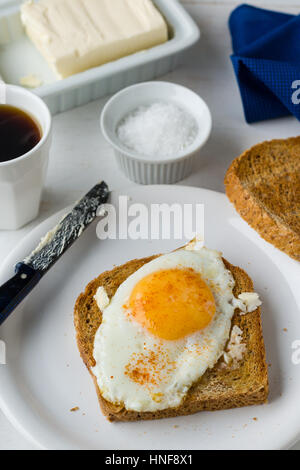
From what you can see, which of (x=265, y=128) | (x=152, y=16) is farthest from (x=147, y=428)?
(x=152, y=16)

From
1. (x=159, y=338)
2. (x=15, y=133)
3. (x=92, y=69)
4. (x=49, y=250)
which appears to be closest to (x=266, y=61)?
(x=92, y=69)

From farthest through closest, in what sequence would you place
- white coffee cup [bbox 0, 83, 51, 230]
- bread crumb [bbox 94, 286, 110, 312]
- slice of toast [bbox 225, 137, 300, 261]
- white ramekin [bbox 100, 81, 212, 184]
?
white ramekin [bbox 100, 81, 212, 184] < slice of toast [bbox 225, 137, 300, 261] < white coffee cup [bbox 0, 83, 51, 230] < bread crumb [bbox 94, 286, 110, 312]

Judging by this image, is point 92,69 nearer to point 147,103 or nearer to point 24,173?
point 147,103

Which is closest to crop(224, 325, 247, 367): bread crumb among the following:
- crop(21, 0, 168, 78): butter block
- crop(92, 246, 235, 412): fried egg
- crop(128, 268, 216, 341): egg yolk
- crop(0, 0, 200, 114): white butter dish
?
crop(92, 246, 235, 412): fried egg

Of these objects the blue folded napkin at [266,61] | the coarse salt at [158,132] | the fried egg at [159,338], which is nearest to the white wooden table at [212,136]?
the blue folded napkin at [266,61]

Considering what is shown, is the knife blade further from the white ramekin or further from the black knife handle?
the white ramekin

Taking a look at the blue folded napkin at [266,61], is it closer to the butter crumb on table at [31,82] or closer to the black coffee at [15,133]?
the butter crumb on table at [31,82]
